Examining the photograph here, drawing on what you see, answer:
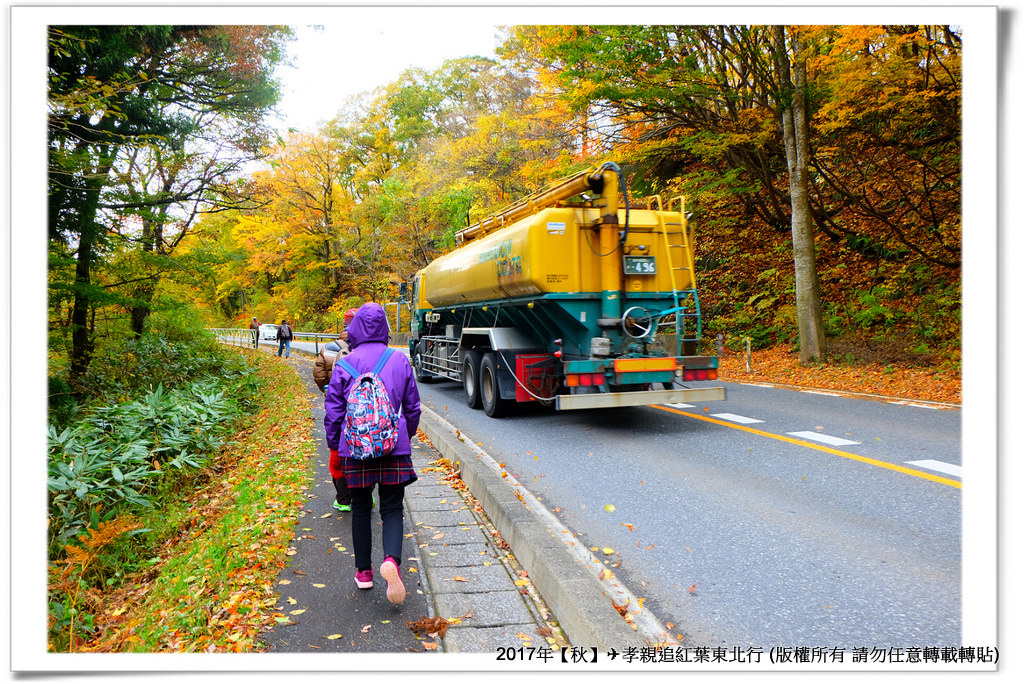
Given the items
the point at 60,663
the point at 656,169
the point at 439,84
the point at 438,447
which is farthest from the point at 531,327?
the point at 439,84

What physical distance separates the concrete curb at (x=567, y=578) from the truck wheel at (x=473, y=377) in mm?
5102

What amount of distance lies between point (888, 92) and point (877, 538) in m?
11.6

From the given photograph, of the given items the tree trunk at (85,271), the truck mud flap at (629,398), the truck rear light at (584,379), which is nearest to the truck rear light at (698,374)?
the truck mud flap at (629,398)

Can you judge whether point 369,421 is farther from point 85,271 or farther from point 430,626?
point 85,271

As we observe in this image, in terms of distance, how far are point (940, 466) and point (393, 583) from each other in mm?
5378

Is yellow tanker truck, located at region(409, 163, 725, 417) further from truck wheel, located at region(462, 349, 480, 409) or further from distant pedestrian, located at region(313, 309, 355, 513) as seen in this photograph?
distant pedestrian, located at region(313, 309, 355, 513)

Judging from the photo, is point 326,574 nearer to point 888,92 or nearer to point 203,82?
point 203,82

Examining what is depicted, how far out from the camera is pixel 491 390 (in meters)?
9.88

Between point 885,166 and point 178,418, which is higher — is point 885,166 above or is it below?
above

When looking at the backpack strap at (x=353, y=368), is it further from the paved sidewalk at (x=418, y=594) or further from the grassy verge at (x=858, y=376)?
the grassy verge at (x=858, y=376)

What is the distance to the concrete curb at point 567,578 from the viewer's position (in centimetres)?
287

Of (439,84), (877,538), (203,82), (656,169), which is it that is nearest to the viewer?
(877,538)

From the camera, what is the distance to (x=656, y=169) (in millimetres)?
20484

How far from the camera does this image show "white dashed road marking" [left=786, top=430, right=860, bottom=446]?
22.9 ft
